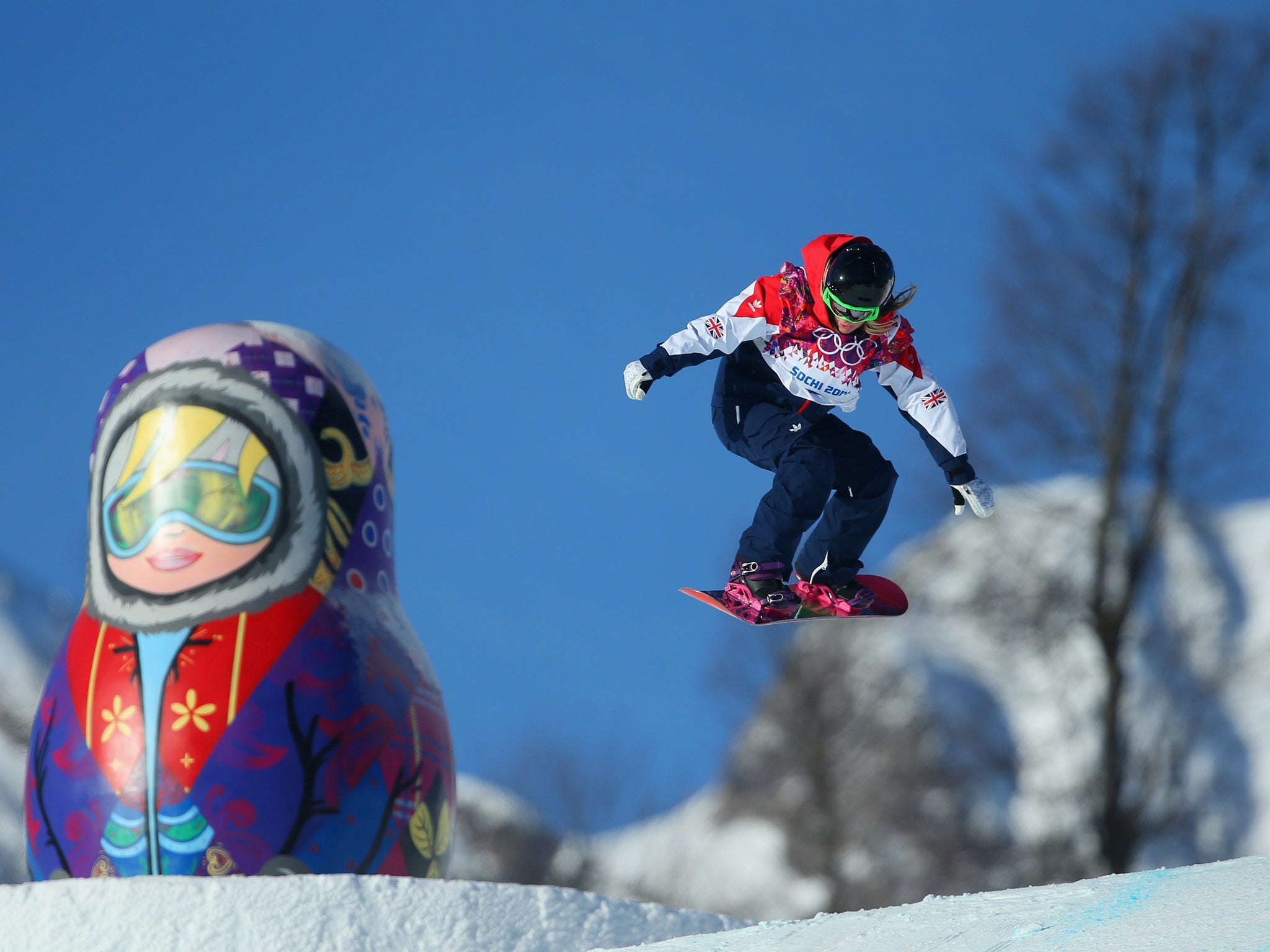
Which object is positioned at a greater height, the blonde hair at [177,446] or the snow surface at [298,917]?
the blonde hair at [177,446]

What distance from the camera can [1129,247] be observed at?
16094mm

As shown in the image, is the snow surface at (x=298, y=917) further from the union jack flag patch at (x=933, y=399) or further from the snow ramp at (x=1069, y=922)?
the union jack flag patch at (x=933, y=399)

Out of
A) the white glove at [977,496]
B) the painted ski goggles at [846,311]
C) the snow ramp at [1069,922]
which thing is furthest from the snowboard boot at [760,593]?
the snow ramp at [1069,922]

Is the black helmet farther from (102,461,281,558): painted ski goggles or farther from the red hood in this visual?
(102,461,281,558): painted ski goggles

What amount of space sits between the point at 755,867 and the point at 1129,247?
Answer: 79.7 feet

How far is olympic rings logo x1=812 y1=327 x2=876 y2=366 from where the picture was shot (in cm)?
718

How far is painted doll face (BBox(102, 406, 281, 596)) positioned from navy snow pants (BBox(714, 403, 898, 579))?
280 centimetres

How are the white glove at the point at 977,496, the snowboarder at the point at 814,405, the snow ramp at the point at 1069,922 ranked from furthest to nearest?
1. the white glove at the point at 977,496
2. the snowboarder at the point at 814,405
3. the snow ramp at the point at 1069,922

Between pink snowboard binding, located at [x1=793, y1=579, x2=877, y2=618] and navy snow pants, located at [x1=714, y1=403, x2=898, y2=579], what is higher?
navy snow pants, located at [x1=714, y1=403, x2=898, y2=579]

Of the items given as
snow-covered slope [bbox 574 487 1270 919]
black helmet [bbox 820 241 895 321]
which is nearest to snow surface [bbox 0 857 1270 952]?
black helmet [bbox 820 241 895 321]

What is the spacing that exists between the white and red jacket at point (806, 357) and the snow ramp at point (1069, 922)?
87.6 inches

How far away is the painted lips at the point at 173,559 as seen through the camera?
867 cm

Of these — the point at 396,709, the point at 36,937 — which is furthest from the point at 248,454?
the point at 36,937

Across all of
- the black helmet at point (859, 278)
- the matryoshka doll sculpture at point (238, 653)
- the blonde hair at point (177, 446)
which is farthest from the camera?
the blonde hair at point (177, 446)
